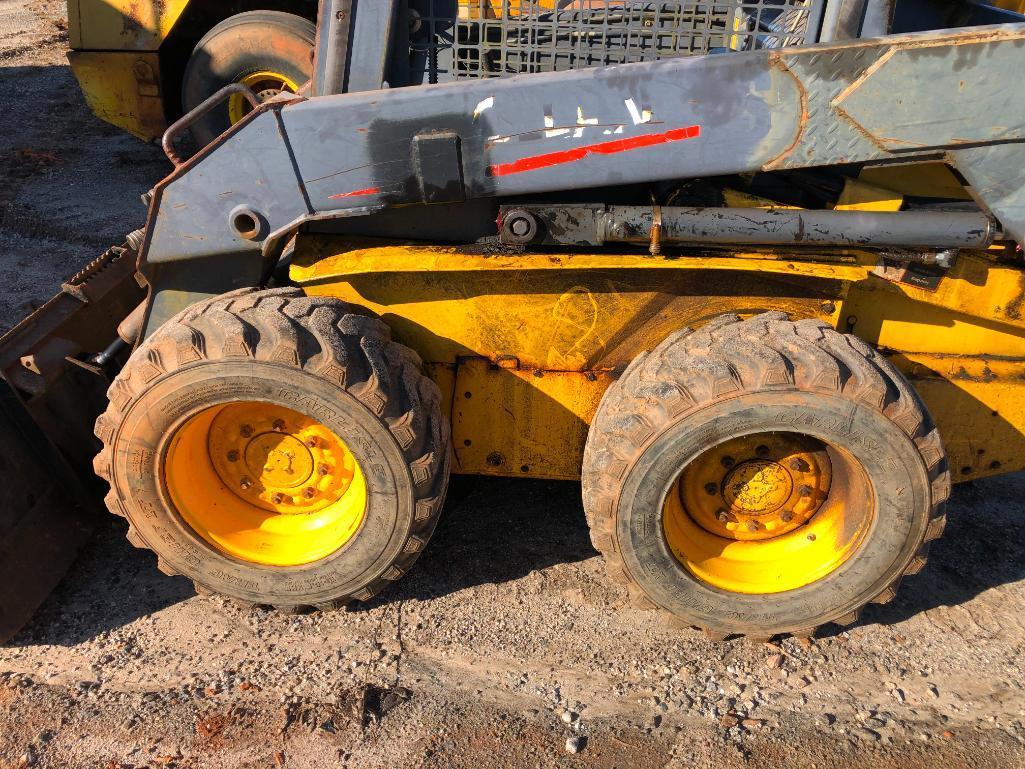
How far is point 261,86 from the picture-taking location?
679cm

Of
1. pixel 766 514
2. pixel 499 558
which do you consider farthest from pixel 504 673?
pixel 766 514

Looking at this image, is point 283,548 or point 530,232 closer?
point 530,232

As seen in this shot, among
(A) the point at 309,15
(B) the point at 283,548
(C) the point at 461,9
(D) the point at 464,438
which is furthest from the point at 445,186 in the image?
(A) the point at 309,15

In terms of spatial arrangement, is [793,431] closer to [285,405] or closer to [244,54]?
[285,405]

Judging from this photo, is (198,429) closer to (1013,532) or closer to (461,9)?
(461,9)

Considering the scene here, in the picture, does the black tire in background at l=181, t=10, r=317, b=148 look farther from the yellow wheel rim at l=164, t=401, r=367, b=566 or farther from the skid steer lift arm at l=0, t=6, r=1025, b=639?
the yellow wheel rim at l=164, t=401, r=367, b=566

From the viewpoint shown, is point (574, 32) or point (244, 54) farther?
point (244, 54)

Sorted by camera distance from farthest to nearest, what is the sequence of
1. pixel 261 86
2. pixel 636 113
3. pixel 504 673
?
pixel 261 86 < pixel 504 673 < pixel 636 113

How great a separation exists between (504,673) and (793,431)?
144 cm

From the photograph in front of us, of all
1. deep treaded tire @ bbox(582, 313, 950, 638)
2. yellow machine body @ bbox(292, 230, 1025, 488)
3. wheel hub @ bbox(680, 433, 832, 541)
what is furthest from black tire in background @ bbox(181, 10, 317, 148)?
wheel hub @ bbox(680, 433, 832, 541)

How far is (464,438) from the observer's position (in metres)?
3.58

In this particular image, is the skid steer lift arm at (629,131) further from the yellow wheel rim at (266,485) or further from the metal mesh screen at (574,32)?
the yellow wheel rim at (266,485)

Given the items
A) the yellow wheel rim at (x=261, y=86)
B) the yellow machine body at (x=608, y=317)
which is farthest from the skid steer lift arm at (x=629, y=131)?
the yellow wheel rim at (x=261, y=86)

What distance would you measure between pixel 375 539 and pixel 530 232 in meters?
1.31
